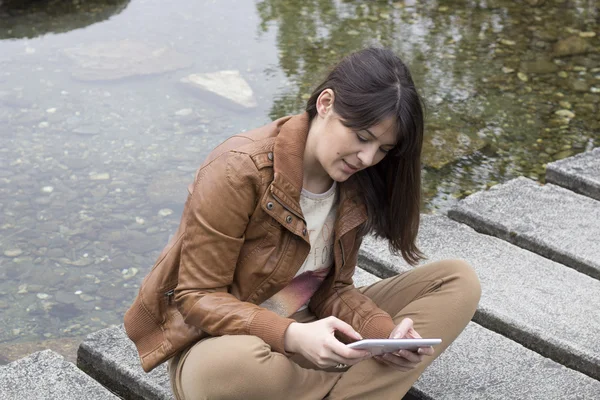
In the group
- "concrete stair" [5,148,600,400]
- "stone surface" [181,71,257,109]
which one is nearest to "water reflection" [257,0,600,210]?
"stone surface" [181,71,257,109]

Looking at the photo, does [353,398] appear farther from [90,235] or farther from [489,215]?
[90,235]

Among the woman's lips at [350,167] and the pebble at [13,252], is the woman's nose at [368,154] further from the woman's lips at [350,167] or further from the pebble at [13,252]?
the pebble at [13,252]

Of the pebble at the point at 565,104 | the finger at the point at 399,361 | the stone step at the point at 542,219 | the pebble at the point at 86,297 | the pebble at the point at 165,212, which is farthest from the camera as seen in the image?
the pebble at the point at 565,104

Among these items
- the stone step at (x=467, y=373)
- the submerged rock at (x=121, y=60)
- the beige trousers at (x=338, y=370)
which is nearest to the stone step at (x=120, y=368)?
the stone step at (x=467, y=373)

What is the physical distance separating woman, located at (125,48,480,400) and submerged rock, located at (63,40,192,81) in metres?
3.46

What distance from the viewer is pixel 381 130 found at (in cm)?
209

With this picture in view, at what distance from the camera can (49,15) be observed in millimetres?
6465

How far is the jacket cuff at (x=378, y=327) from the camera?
2.36 m

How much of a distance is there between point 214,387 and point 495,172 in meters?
2.91

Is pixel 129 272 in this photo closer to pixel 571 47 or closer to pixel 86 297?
pixel 86 297

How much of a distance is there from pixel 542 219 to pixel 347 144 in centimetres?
166

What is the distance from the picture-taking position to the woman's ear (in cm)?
216

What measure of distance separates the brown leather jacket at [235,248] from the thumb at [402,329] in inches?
10.6

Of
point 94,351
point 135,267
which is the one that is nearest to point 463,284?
point 94,351
